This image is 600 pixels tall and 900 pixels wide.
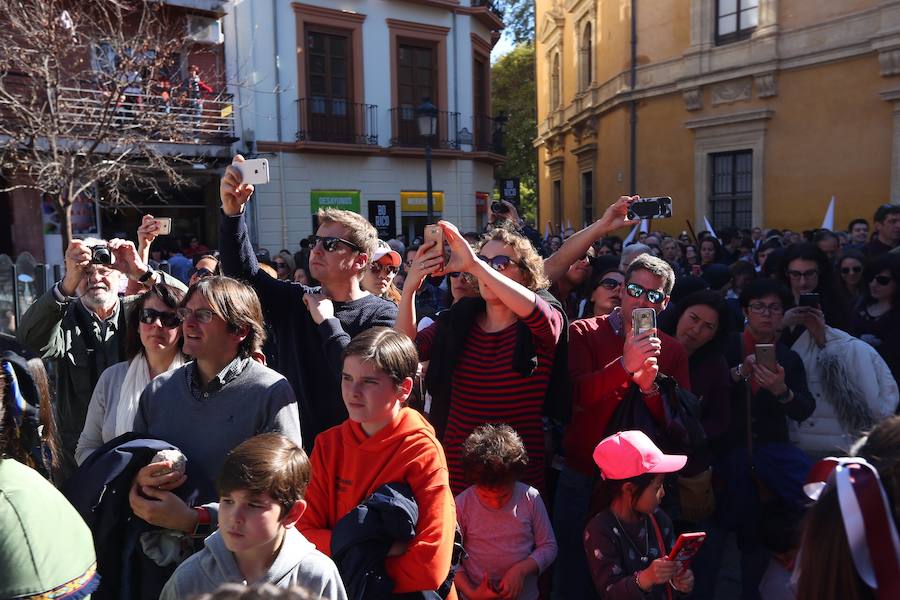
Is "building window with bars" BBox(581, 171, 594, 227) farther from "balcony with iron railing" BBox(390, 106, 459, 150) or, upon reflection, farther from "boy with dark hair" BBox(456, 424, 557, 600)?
"boy with dark hair" BBox(456, 424, 557, 600)

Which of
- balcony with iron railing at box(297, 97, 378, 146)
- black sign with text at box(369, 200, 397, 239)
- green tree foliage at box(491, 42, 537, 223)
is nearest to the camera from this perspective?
balcony with iron railing at box(297, 97, 378, 146)

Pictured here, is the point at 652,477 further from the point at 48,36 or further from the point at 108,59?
the point at 108,59

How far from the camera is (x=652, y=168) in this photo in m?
20.6

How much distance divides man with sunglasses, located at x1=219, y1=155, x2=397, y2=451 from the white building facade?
47.3 feet

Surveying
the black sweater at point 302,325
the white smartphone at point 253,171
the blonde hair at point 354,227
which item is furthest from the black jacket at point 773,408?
the white smartphone at point 253,171

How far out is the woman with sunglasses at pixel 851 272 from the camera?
195 inches

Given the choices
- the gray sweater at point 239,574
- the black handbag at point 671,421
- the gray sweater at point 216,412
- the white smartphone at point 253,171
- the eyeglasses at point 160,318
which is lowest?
the gray sweater at point 239,574

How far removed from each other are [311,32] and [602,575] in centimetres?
1723

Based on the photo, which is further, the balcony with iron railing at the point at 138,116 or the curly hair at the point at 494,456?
the balcony with iron railing at the point at 138,116

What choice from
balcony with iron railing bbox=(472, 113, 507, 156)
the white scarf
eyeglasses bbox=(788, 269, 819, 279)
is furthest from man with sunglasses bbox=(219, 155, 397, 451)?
balcony with iron railing bbox=(472, 113, 507, 156)

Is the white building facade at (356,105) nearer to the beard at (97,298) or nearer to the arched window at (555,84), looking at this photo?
the arched window at (555,84)

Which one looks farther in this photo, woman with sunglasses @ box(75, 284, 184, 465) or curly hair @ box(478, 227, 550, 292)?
curly hair @ box(478, 227, 550, 292)

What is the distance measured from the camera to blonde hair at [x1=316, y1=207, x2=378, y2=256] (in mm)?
3174

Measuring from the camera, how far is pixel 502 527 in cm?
298
